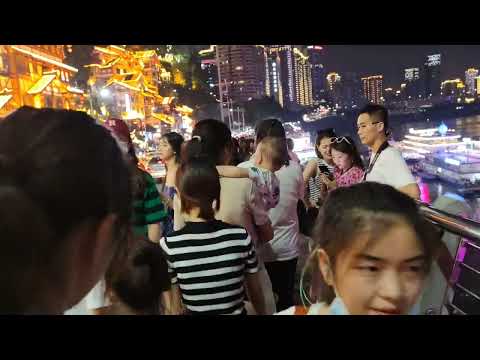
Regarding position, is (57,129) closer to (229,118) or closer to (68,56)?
(229,118)

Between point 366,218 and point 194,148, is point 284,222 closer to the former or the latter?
point 194,148

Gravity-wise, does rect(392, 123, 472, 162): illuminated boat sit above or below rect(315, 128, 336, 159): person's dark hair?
below

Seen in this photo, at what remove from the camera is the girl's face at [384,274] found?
Result: 850 mm

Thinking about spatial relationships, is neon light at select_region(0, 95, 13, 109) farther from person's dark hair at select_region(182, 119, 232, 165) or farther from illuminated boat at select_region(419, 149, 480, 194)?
illuminated boat at select_region(419, 149, 480, 194)

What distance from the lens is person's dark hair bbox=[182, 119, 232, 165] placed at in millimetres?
2150

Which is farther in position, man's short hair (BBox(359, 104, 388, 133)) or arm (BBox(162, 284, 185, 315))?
man's short hair (BBox(359, 104, 388, 133))

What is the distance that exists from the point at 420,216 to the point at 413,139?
71.7ft

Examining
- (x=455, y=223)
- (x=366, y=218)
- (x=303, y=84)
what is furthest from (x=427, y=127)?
(x=366, y=218)

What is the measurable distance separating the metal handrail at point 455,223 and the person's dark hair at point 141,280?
87cm

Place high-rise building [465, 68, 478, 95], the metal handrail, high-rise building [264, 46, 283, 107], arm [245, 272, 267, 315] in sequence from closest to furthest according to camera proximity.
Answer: the metal handrail
arm [245, 272, 267, 315]
high-rise building [465, 68, 478, 95]
high-rise building [264, 46, 283, 107]

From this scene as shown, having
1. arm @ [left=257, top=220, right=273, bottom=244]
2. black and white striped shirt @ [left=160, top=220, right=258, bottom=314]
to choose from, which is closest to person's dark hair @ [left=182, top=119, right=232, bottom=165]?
arm @ [left=257, top=220, right=273, bottom=244]

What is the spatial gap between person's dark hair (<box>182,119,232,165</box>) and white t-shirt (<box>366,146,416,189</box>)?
2.80 feet

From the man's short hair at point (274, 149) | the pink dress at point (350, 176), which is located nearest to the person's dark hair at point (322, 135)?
the pink dress at point (350, 176)

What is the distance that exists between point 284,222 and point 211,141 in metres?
0.67
